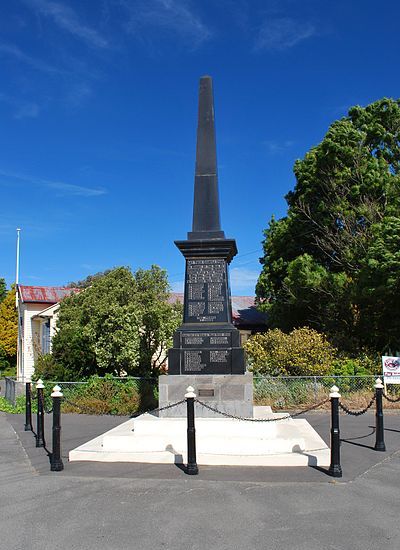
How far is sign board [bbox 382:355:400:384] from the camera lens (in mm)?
15930

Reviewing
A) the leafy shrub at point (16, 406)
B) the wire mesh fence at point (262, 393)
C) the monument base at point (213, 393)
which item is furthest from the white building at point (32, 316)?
the monument base at point (213, 393)

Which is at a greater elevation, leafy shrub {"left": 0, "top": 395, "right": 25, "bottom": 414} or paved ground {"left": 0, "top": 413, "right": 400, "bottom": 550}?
paved ground {"left": 0, "top": 413, "right": 400, "bottom": 550}

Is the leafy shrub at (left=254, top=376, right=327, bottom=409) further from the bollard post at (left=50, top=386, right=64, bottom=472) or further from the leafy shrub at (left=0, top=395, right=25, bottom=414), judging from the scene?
the bollard post at (left=50, top=386, right=64, bottom=472)

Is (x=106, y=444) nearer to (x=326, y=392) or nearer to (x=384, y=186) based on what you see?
(x=326, y=392)

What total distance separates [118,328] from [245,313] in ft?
66.1

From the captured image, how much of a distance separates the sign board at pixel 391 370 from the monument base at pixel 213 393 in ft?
24.4

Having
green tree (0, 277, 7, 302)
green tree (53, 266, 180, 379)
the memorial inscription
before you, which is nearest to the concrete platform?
the memorial inscription

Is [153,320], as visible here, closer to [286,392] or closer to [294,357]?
[294,357]

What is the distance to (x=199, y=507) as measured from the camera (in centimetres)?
605

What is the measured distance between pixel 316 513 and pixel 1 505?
3.70m

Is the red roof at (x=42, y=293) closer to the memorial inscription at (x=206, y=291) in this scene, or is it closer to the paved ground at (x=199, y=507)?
the memorial inscription at (x=206, y=291)

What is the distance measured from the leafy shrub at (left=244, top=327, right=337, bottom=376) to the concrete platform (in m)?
8.02

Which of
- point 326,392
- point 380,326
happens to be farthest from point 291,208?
point 326,392

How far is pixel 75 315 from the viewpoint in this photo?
69.1 feet
